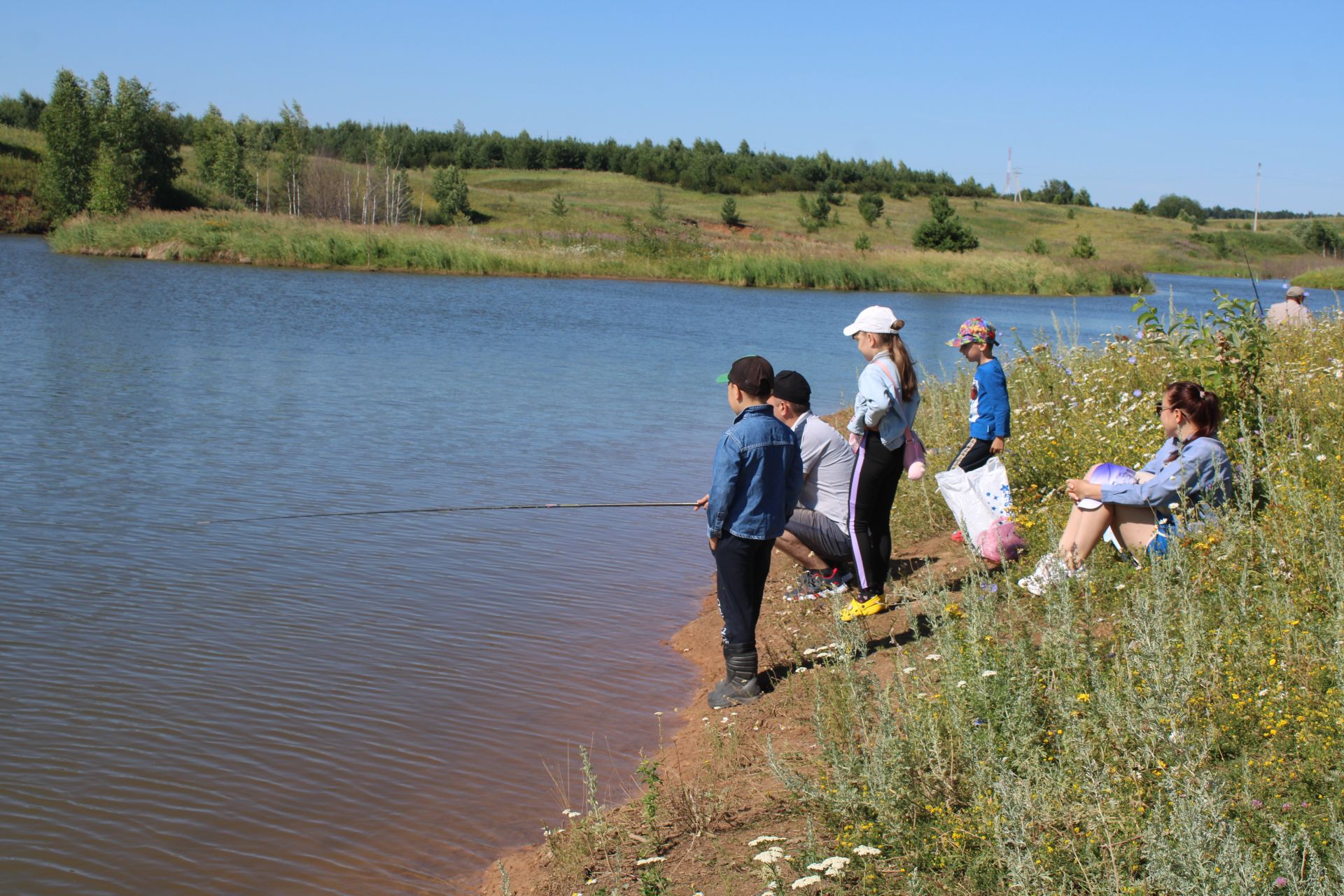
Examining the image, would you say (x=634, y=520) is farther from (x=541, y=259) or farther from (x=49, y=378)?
(x=541, y=259)

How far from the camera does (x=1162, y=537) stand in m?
5.36

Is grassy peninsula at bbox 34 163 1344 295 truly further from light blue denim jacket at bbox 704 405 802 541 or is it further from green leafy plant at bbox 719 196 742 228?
light blue denim jacket at bbox 704 405 802 541

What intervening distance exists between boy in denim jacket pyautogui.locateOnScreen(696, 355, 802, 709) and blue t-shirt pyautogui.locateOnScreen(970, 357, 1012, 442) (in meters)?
2.26

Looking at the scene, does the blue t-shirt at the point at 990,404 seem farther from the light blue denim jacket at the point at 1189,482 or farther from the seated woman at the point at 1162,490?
the light blue denim jacket at the point at 1189,482

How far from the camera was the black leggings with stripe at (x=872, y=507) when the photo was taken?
20.7 feet

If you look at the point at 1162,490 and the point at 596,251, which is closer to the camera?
the point at 1162,490

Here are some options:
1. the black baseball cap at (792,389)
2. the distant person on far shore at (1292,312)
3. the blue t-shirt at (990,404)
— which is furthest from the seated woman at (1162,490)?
the distant person on far shore at (1292,312)

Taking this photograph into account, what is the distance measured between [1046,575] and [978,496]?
131cm

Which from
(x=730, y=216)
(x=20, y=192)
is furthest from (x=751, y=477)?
(x=730, y=216)

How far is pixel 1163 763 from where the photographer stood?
3322 millimetres

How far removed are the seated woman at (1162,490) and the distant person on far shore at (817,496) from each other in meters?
1.27

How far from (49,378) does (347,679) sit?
1148 centimetres

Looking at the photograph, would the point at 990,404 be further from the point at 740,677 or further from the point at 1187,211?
the point at 1187,211

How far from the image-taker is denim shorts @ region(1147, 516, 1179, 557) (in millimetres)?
5148
